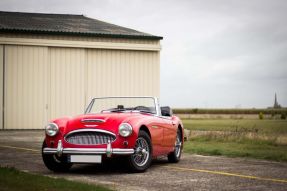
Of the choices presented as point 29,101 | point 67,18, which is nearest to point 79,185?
point 29,101

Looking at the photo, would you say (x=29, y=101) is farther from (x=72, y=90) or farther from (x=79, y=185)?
(x=79, y=185)

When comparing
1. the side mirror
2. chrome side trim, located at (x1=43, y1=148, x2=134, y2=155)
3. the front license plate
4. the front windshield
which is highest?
the front windshield

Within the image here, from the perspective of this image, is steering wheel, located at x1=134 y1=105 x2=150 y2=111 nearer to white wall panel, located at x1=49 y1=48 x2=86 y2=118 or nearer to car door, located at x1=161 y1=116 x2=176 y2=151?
car door, located at x1=161 y1=116 x2=176 y2=151

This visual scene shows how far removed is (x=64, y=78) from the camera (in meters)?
25.7

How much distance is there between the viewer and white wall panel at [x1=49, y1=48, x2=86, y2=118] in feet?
83.8

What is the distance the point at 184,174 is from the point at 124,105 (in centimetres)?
237

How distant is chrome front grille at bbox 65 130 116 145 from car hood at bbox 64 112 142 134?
0.08 meters

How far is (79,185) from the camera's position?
6984mm

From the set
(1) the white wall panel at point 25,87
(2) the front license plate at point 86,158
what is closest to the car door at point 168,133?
(2) the front license plate at point 86,158

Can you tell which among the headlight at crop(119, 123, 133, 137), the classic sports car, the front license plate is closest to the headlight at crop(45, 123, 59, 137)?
the classic sports car

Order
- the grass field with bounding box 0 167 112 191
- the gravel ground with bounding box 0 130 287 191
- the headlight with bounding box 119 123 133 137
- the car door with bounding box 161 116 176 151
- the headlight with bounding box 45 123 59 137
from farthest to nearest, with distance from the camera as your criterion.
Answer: the car door with bounding box 161 116 176 151, the headlight with bounding box 45 123 59 137, the headlight with bounding box 119 123 133 137, the gravel ground with bounding box 0 130 287 191, the grass field with bounding box 0 167 112 191

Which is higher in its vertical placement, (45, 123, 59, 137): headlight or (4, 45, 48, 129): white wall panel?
(4, 45, 48, 129): white wall panel

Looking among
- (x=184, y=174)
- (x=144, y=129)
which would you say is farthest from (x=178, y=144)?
(x=184, y=174)

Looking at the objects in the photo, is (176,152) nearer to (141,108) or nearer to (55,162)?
(141,108)
